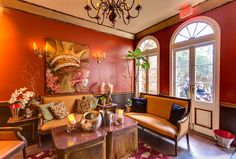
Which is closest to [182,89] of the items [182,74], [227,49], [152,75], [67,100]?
[182,74]

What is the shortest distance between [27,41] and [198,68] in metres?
4.16

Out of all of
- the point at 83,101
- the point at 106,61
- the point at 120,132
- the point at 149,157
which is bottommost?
the point at 149,157

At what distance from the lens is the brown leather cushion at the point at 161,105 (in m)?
3.18

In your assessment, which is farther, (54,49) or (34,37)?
(54,49)

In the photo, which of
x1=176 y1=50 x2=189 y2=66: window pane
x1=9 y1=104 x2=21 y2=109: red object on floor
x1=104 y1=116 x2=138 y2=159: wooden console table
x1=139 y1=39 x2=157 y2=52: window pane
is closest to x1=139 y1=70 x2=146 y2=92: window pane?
x1=139 y1=39 x2=157 y2=52: window pane

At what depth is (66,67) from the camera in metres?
3.70

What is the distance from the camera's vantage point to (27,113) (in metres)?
2.86

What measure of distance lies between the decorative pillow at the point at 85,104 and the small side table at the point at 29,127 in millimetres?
988

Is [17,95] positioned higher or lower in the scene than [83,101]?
higher

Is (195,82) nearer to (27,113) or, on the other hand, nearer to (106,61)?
(106,61)

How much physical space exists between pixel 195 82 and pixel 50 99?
11.8ft

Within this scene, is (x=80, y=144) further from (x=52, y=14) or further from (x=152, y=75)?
(x=152, y=75)

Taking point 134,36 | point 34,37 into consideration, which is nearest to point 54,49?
point 34,37

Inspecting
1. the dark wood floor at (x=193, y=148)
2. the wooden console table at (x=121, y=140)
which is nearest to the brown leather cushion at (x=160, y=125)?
the dark wood floor at (x=193, y=148)
